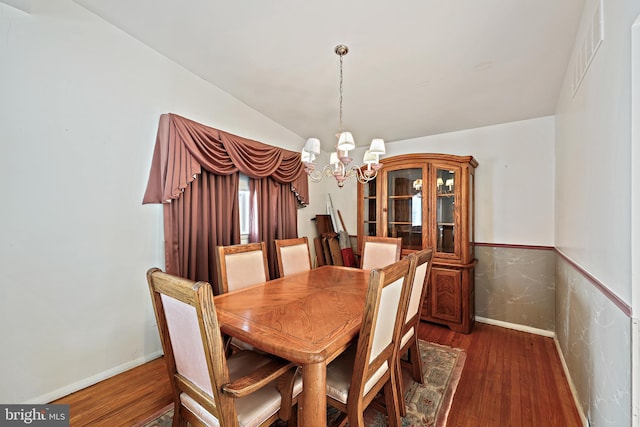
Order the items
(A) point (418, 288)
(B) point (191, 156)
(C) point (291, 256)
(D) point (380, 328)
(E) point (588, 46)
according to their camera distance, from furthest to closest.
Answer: (C) point (291, 256) < (B) point (191, 156) < (A) point (418, 288) < (E) point (588, 46) < (D) point (380, 328)

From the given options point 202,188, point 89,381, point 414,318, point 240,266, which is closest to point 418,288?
point 414,318

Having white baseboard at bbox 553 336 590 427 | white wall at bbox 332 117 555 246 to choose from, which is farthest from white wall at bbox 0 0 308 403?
white baseboard at bbox 553 336 590 427

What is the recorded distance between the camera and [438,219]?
9.80 ft

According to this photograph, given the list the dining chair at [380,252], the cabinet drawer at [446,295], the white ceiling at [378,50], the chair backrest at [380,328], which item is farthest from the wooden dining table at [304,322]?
the white ceiling at [378,50]

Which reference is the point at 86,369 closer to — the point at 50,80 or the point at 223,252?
the point at 223,252

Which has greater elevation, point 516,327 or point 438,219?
point 438,219

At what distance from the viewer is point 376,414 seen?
164 cm

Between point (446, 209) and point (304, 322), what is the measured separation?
2.29m

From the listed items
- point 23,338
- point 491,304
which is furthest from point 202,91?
point 491,304

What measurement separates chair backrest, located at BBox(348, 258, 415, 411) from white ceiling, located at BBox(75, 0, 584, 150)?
1.65m

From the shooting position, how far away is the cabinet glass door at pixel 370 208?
345 centimetres

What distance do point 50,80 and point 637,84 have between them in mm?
3136

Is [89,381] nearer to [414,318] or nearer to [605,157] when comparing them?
[414,318]

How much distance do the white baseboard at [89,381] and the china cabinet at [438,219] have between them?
8.90 feet
